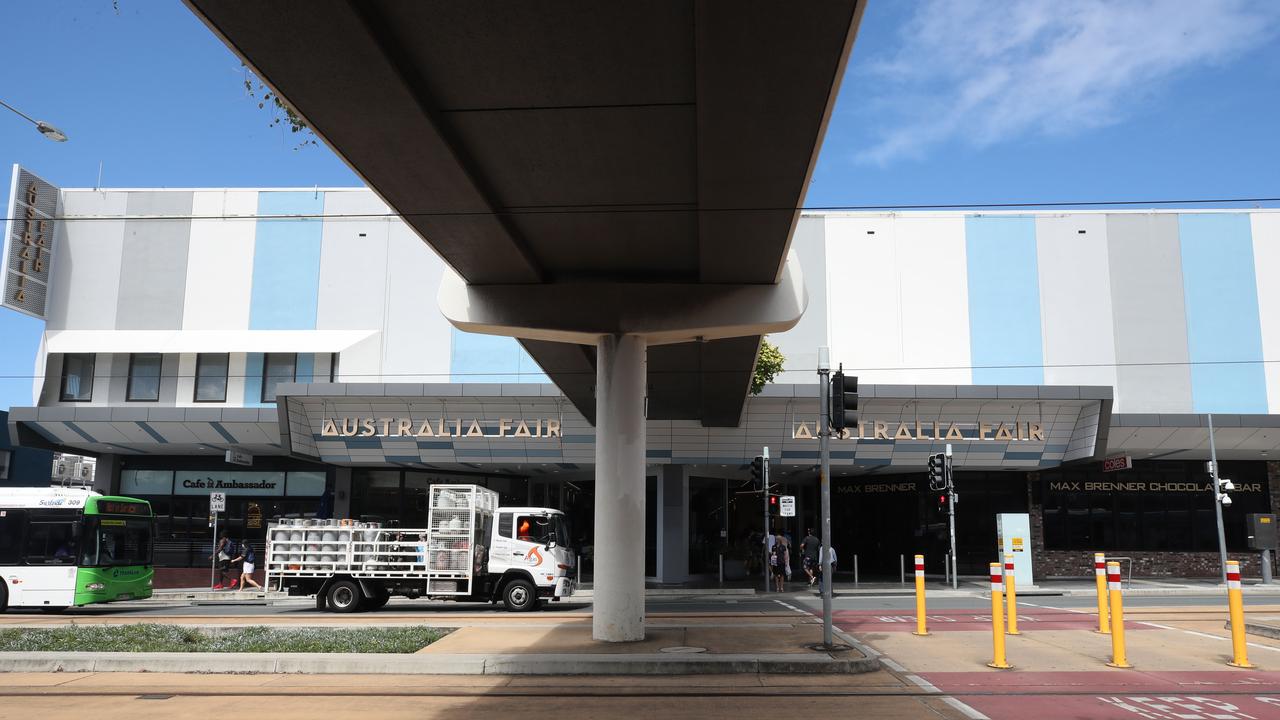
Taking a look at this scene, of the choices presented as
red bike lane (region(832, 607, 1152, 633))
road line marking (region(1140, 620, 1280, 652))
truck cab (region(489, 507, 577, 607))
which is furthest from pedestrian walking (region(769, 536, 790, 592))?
road line marking (region(1140, 620, 1280, 652))

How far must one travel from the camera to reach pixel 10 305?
3086cm

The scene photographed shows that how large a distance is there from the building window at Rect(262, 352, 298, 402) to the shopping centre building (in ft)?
0.25

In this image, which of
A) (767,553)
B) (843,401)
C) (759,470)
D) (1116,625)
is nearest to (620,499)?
(843,401)

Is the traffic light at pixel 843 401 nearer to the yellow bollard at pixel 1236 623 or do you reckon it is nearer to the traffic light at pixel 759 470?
the yellow bollard at pixel 1236 623

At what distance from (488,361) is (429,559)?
12.3 meters

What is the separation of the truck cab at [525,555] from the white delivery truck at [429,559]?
23 millimetres

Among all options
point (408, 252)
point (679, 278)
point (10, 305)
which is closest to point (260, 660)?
point (679, 278)

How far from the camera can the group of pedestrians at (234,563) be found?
29.1 meters

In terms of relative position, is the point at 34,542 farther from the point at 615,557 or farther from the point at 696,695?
the point at 696,695

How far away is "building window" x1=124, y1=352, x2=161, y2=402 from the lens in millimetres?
32438

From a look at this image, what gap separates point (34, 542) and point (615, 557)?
636 inches

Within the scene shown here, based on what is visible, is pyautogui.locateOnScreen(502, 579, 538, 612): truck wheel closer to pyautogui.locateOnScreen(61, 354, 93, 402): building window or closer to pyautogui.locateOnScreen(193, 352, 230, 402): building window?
pyautogui.locateOnScreen(193, 352, 230, 402): building window

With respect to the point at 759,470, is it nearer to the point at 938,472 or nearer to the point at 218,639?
the point at 938,472

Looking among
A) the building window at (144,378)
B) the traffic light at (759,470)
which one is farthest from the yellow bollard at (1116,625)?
the building window at (144,378)
